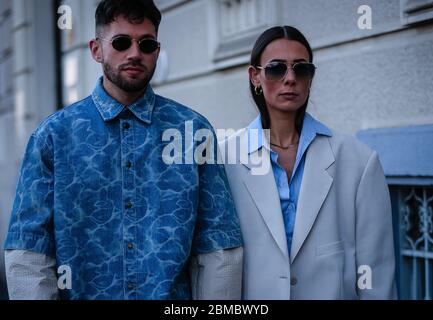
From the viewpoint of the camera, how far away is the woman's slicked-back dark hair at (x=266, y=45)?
2.35m

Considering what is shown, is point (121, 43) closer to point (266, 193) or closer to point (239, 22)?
point (266, 193)

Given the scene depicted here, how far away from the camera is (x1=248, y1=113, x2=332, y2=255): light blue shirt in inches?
90.5

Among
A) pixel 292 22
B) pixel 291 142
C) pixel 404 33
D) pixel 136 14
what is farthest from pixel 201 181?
pixel 292 22

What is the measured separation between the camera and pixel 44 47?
589 cm

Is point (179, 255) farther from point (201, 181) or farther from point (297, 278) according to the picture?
point (297, 278)

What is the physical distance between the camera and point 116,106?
2.17 metres

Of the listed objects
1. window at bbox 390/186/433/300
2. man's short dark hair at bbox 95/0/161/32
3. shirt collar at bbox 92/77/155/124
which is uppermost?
man's short dark hair at bbox 95/0/161/32

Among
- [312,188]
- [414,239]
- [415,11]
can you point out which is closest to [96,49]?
[312,188]

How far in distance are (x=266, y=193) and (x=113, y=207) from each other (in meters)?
0.59

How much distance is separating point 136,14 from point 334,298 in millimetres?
1284

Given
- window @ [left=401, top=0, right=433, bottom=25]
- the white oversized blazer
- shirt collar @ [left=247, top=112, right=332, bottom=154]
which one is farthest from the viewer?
window @ [left=401, top=0, right=433, bottom=25]

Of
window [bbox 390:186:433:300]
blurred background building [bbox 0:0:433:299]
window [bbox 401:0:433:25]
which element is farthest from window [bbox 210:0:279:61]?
window [bbox 390:186:433:300]

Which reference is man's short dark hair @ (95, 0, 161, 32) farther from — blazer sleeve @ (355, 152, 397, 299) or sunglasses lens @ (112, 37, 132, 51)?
blazer sleeve @ (355, 152, 397, 299)

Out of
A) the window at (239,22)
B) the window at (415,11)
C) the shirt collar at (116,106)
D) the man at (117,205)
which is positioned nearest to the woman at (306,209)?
the man at (117,205)
